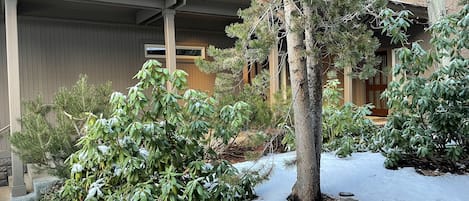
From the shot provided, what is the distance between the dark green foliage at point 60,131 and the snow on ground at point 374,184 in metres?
2.28

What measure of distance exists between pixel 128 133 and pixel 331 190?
7.41 feet

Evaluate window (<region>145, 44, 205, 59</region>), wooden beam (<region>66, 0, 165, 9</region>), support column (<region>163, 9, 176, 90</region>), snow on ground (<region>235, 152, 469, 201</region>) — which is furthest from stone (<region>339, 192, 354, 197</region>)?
window (<region>145, 44, 205, 59</region>)

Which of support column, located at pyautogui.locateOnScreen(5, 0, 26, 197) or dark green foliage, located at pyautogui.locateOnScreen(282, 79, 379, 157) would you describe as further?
support column, located at pyautogui.locateOnScreen(5, 0, 26, 197)

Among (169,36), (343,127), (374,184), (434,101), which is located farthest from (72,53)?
(434,101)

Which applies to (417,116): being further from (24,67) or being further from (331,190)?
(24,67)

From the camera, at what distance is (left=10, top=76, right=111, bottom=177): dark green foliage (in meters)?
4.83

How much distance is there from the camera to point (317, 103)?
3.81 m

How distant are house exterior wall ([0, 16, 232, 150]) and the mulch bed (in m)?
5.86

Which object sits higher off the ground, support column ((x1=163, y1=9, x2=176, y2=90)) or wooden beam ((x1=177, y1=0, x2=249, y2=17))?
wooden beam ((x1=177, y1=0, x2=249, y2=17))

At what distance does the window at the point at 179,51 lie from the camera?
29.8 feet

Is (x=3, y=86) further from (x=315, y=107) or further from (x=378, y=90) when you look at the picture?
(x=378, y=90)

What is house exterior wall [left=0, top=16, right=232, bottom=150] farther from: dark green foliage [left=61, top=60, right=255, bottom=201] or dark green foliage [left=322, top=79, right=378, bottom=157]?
dark green foliage [left=61, top=60, right=255, bottom=201]

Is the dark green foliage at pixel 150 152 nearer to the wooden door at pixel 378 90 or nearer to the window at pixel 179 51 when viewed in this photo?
the window at pixel 179 51

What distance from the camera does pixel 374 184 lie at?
429 cm
